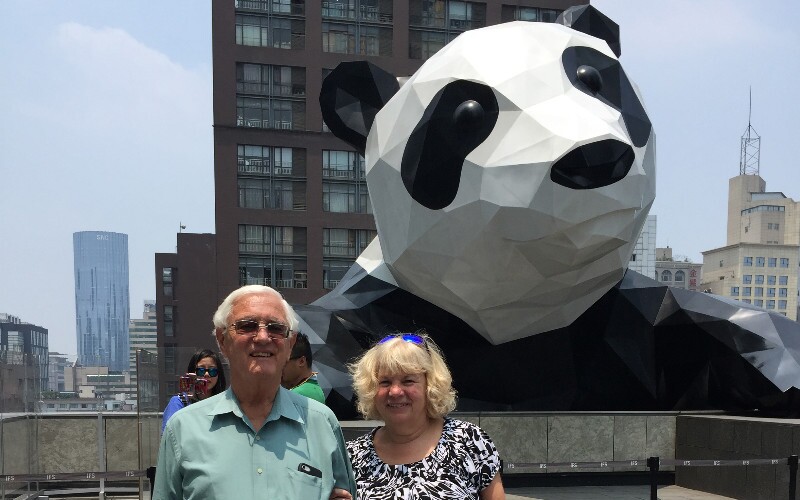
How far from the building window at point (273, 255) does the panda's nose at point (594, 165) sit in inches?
1133

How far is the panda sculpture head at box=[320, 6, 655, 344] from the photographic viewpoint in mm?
4840

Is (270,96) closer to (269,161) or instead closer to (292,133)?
(292,133)

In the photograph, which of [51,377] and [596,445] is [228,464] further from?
[51,377]

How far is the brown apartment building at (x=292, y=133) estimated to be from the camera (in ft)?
105

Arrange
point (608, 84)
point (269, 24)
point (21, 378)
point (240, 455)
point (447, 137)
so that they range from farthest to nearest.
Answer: point (269, 24) → point (21, 378) → point (608, 84) → point (447, 137) → point (240, 455)

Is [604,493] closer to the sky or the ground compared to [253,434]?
closer to the ground

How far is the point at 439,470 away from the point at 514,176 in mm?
3229

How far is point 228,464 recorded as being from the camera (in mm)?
1585

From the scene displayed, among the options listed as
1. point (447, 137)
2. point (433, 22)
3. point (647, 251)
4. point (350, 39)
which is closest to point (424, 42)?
point (433, 22)

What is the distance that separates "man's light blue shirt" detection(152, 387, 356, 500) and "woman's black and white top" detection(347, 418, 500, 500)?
311 mm

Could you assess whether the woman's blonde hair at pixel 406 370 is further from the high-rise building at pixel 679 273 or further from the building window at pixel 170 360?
the high-rise building at pixel 679 273

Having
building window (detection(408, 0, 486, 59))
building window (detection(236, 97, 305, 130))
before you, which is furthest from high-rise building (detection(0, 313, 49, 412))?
building window (detection(408, 0, 486, 59))

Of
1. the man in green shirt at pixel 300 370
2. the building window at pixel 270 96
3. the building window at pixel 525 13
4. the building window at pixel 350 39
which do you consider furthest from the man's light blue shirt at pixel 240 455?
the building window at pixel 525 13

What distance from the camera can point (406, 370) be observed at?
2.04 metres
